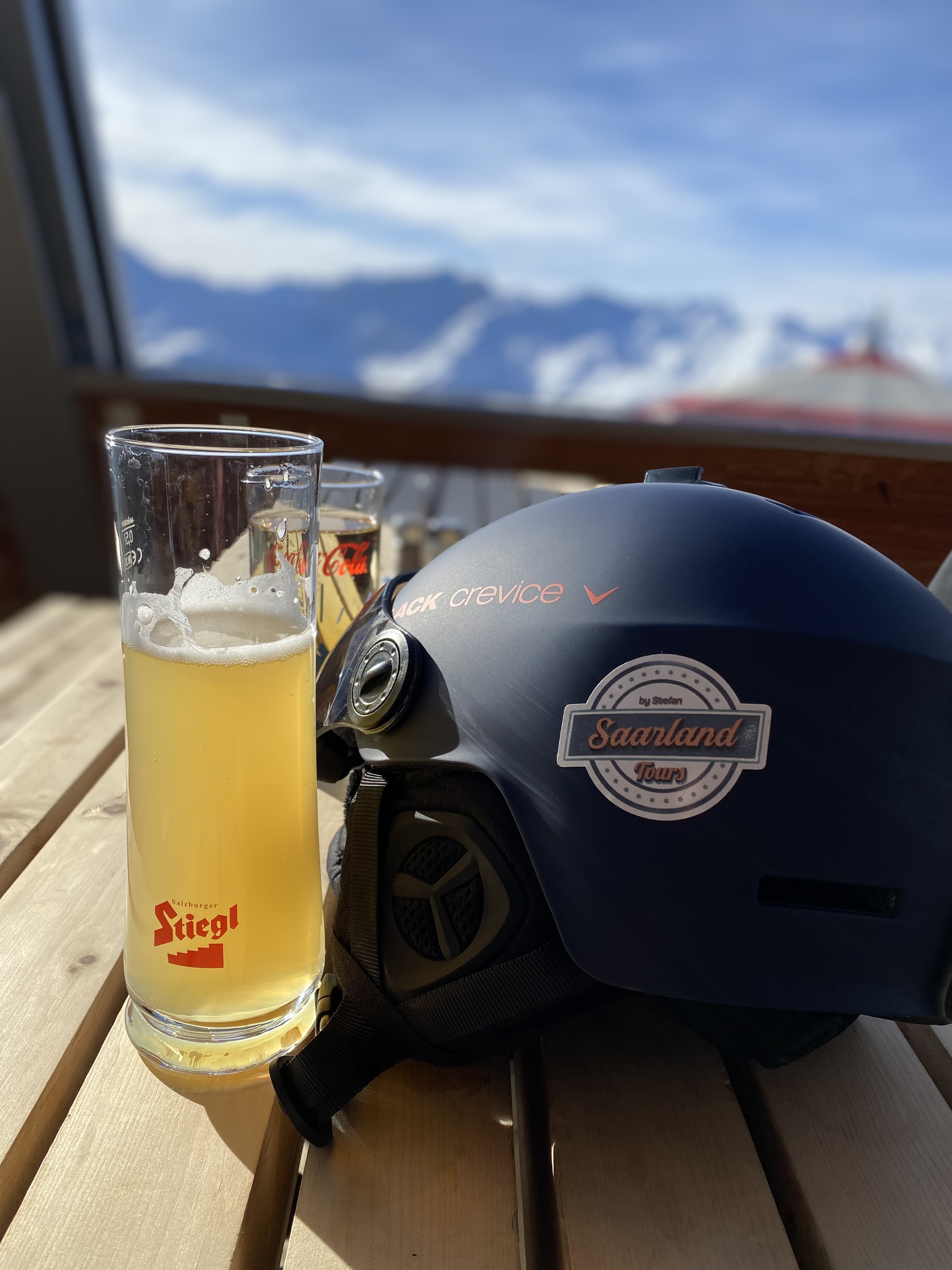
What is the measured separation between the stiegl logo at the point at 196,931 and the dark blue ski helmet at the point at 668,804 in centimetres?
8

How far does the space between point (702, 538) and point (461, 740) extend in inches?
9.1

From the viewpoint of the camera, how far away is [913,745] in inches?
24.0

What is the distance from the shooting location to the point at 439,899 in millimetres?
631

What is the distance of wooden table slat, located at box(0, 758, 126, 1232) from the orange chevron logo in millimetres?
454

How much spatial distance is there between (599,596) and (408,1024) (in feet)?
1.04

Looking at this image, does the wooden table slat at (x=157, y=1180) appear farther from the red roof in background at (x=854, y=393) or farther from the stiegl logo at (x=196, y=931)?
the red roof in background at (x=854, y=393)

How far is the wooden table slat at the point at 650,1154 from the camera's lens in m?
0.51

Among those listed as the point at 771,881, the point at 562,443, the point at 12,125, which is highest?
the point at 12,125

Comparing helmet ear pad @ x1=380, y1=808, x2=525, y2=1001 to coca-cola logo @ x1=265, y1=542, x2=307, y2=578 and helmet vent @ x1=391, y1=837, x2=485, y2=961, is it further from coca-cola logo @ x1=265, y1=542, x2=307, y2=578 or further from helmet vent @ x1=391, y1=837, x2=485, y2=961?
coca-cola logo @ x1=265, y1=542, x2=307, y2=578

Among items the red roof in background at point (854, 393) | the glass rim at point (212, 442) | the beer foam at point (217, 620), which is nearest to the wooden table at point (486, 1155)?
the beer foam at point (217, 620)

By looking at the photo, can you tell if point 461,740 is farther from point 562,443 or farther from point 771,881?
point 562,443

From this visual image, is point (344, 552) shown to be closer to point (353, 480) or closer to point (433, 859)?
point (353, 480)

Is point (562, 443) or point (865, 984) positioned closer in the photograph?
point (865, 984)

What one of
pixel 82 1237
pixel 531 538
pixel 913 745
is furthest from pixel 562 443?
pixel 82 1237
